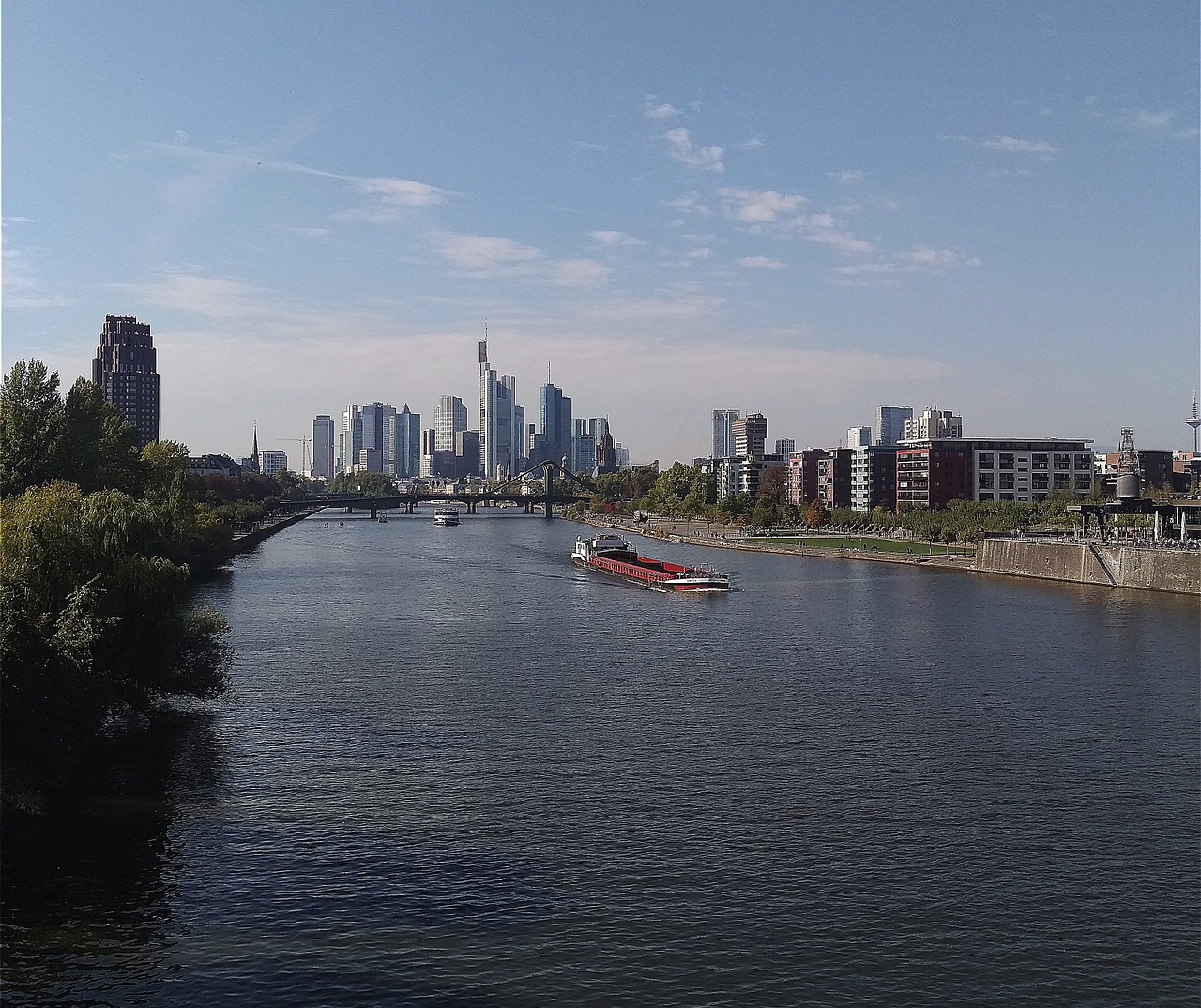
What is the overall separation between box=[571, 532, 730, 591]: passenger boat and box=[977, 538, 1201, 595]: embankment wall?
57.3 feet

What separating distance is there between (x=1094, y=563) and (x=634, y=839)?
164 feet

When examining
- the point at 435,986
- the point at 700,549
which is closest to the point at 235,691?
the point at 435,986

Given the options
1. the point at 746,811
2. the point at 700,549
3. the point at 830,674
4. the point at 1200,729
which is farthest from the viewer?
the point at 700,549

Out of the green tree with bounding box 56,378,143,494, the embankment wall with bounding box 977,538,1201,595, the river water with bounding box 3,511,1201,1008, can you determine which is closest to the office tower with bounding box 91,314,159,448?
the green tree with bounding box 56,378,143,494

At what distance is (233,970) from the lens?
14.1m

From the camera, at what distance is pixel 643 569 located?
6588 cm

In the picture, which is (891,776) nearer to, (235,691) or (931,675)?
(931,675)

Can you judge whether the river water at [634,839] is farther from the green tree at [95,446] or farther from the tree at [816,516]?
the tree at [816,516]

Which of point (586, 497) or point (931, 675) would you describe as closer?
point (931, 675)

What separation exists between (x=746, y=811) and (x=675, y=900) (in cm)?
382

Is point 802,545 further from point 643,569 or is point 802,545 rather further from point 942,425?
point 942,425

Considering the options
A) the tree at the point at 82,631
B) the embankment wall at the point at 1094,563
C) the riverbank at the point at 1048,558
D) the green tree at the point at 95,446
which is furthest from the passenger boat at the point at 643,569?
the tree at the point at 82,631

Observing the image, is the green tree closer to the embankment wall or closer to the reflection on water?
the reflection on water

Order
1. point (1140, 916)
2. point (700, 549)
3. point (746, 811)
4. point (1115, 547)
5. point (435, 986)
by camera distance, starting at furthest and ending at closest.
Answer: point (700, 549)
point (1115, 547)
point (746, 811)
point (1140, 916)
point (435, 986)
